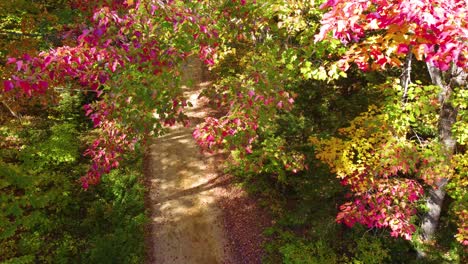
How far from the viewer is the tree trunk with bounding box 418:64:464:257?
7645mm

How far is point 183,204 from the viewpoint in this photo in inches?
484

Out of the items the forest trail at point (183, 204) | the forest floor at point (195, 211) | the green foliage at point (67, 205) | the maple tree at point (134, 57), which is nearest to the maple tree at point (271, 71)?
the maple tree at point (134, 57)

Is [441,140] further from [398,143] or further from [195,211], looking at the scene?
[195,211]

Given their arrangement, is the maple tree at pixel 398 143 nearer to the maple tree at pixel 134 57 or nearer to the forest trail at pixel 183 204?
the maple tree at pixel 134 57

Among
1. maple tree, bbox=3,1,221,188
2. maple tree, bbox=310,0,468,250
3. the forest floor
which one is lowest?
the forest floor

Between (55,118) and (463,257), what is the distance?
15.0 meters

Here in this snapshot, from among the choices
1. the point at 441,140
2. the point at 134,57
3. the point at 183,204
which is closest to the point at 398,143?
the point at 441,140

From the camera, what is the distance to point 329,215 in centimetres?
1010

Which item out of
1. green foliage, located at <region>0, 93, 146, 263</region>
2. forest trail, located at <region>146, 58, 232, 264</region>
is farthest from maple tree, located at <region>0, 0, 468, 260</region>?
forest trail, located at <region>146, 58, 232, 264</region>

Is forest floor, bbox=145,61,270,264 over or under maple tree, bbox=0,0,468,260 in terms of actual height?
under

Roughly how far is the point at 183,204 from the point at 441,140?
835 cm

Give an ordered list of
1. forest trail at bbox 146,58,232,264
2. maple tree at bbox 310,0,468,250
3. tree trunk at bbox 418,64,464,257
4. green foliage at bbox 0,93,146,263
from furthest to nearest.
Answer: forest trail at bbox 146,58,232,264
green foliage at bbox 0,93,146,263
tree trunk at bbox 418,64,464,257
maple tree at bbox 310,0,468,250

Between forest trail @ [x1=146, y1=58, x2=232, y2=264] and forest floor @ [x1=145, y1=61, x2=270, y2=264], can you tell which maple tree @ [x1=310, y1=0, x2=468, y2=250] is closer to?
forest floor @ [x1=145, y1=61, x2=270, y2=264]

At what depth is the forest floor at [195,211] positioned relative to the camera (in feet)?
35.8
